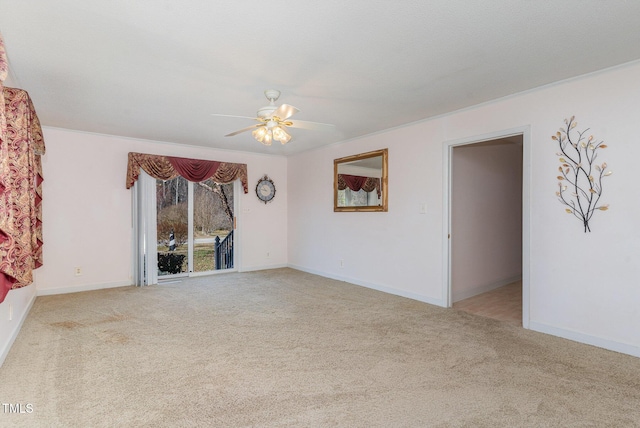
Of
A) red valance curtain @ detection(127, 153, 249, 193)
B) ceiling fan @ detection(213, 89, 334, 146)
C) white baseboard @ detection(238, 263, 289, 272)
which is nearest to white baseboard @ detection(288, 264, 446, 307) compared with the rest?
white baseboard @ detection(238, 263, 289, 272)

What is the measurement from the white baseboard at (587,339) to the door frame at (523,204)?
0.13 metres

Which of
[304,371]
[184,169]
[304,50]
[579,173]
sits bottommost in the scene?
[304,371]

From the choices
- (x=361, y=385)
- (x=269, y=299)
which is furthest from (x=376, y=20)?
(x=269, y=299)

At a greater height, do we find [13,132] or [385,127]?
[385,127]

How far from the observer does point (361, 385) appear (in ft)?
7.50

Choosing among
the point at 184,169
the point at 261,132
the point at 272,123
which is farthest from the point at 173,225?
the point at 272,123

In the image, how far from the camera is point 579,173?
3.06 m

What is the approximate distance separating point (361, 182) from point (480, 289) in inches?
94.5

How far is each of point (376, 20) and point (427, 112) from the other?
2.21 meters

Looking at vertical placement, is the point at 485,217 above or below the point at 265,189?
below

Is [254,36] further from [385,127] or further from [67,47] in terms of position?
[385,127]

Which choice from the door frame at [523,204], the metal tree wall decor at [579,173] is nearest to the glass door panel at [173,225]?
the door frame at [523,204]

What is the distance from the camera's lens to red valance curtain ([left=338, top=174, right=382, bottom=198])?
5156 millimetres

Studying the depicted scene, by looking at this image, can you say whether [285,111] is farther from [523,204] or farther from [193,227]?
[193,227]
